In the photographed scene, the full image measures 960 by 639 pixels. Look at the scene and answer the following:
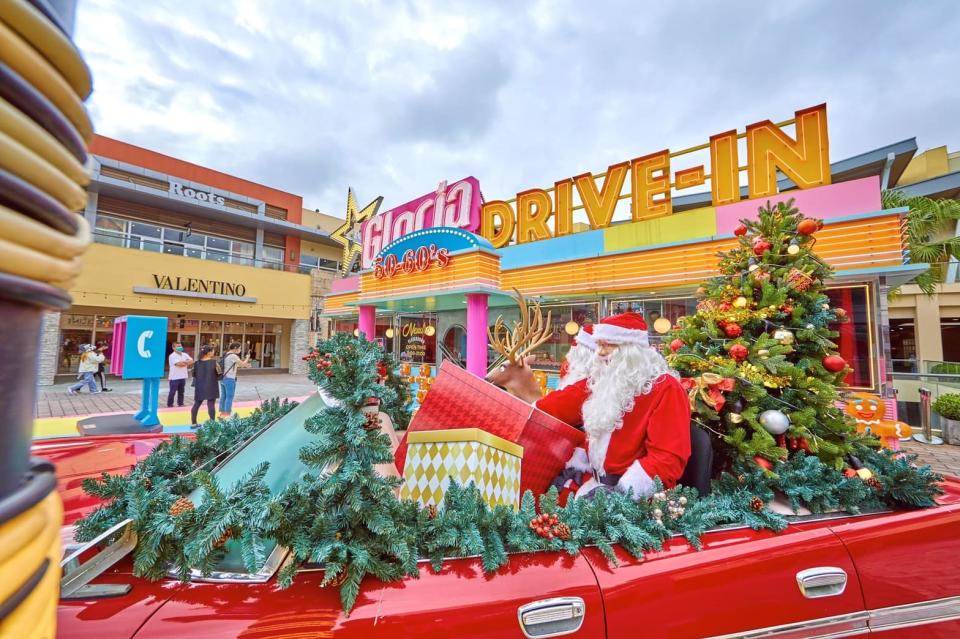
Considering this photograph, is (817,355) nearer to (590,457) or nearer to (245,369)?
(590,457)

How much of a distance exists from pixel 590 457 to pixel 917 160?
24647 millimetres

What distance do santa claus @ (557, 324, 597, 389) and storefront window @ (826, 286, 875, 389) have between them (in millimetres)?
5939

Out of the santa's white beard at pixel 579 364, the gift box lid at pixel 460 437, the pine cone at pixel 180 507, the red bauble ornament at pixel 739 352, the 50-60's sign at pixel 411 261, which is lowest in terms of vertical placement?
the pine cone at pixel 180 507

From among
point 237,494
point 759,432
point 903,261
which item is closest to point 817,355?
point 759,432

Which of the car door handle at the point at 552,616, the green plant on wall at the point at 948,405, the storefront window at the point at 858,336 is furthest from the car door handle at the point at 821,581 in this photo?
the green plant on wall at the point at 948,405

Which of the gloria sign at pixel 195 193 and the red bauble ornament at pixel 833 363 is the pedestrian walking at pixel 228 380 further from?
the gloria sign at pixel 195 193

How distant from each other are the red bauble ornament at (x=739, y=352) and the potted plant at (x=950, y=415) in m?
7.86

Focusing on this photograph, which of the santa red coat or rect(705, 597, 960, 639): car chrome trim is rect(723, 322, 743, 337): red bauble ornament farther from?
rect(705, 597, 960, 639): car chrome trim

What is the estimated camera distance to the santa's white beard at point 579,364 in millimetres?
2748

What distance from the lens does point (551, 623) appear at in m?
1.26

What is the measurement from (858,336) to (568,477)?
270 inches

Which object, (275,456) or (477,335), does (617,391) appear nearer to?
(275,456)

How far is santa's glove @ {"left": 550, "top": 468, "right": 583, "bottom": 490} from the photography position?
8.23 feet

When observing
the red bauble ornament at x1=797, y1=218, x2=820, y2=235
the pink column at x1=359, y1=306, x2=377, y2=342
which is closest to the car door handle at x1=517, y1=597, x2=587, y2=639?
the red bauble ornament at x1=797, y1=218, x2=820, y2=235
